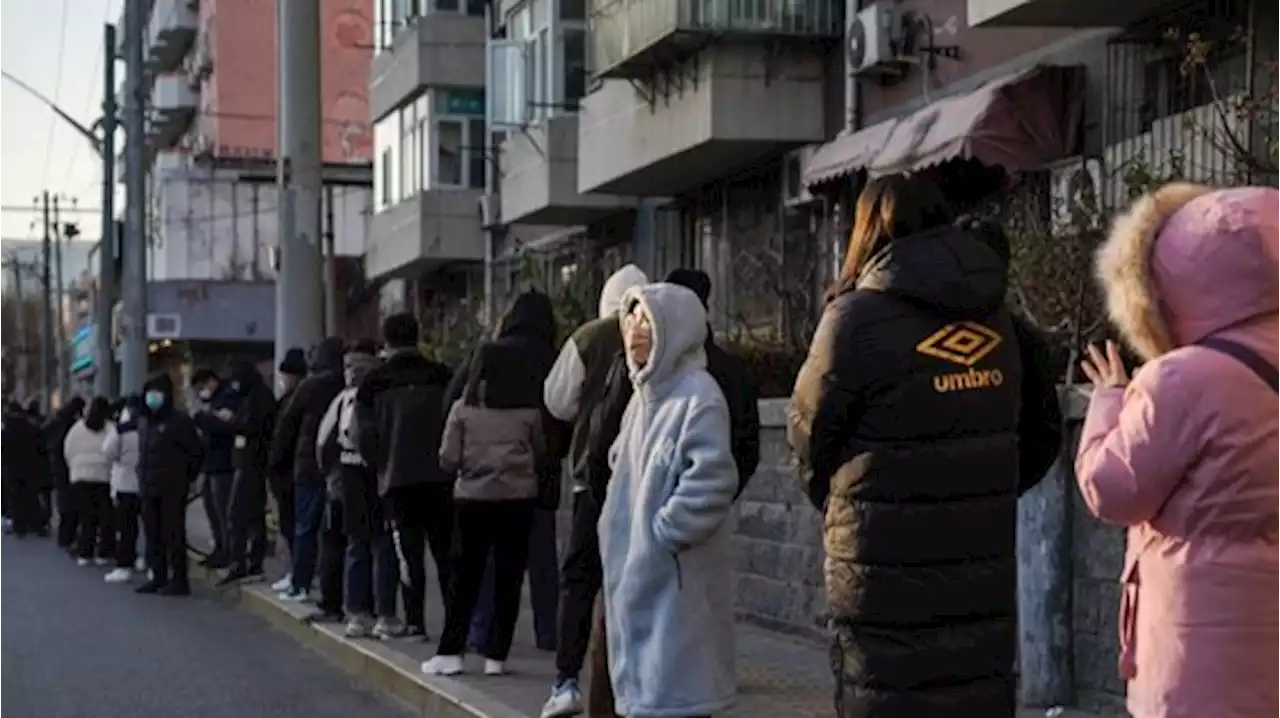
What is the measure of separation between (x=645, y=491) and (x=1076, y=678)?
10.1 ft

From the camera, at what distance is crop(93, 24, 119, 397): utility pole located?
35.8 metres

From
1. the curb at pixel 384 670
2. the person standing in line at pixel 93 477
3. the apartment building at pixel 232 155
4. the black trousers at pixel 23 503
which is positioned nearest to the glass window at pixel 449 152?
the black trousers at pixel 23 503

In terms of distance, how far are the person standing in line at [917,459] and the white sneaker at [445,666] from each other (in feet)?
18.8

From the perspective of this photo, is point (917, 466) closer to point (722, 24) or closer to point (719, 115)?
point (722, 24)

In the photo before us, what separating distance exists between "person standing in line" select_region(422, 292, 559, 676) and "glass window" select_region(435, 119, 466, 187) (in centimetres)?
2261

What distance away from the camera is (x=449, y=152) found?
32750 mm

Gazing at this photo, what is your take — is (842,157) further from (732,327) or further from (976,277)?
(976,277)

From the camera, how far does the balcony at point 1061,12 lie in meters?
14.0

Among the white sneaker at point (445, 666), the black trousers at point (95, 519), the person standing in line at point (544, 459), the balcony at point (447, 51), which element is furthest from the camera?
the balcony at point (447, 51)

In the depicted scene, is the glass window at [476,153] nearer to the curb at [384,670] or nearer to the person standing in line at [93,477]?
the person standing in line at [93,477]

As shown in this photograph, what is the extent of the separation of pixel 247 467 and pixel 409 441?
18.6 feet

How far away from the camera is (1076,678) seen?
8.75 metres

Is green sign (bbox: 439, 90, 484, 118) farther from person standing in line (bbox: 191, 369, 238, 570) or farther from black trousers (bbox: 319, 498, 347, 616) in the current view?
black trousers (bbox: 319, 498, 347, 616)

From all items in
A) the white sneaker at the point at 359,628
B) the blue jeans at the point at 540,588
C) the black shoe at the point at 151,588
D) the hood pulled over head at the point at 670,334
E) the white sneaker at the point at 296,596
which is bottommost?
the black shoe at the point at 151,588
